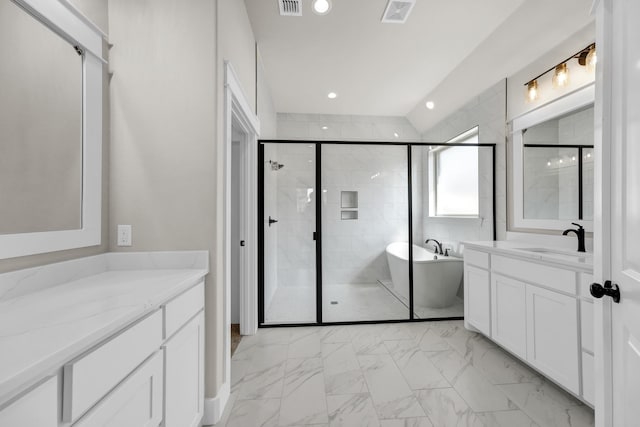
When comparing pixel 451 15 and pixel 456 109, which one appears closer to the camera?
pixel 451 15

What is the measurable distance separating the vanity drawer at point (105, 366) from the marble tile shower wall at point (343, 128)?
3.98m

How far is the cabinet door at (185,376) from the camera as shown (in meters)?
1.16

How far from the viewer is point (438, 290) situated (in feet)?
10.6

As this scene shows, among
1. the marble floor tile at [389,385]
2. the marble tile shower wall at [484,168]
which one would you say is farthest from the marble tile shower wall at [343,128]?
the marble floor tile at [389,385]

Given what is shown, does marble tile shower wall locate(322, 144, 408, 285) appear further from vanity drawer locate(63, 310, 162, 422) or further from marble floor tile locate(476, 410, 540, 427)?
vanity drawer locate(63, 310, 162, 422)

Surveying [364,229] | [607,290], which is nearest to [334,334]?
[364,229]

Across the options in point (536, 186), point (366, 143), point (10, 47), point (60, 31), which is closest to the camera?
point (10, 47)

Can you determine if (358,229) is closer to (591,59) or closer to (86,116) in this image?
(591,59)

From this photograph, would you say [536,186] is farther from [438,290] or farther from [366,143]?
[366,143]

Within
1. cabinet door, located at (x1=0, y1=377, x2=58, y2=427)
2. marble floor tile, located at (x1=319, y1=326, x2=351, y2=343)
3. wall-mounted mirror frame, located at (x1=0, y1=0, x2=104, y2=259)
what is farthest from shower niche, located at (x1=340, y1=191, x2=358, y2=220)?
cabinet door, located at (x1=0, y1=377, x2=58, y2=427)

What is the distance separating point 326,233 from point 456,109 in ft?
7.89

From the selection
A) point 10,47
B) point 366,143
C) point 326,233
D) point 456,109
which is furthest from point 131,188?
point 456,109

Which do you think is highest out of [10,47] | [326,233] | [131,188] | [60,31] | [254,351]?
[60,31]

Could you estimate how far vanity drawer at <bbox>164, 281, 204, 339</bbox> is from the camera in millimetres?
1159
